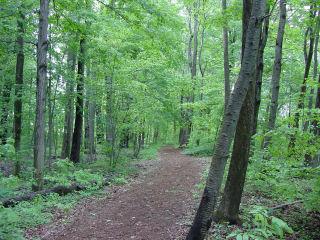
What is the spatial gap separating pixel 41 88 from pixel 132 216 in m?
4.31

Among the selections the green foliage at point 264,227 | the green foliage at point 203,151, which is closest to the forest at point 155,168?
the green foliage at point 264,227

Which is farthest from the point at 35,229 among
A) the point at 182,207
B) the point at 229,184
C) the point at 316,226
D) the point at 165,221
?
the point at 316,226

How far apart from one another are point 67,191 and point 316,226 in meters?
6.63

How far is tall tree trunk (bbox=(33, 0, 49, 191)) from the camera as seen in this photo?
6.20m

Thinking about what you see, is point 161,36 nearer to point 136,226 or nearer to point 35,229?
point 136,226

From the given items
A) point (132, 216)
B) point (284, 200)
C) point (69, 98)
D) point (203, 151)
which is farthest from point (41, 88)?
point (203, 151)

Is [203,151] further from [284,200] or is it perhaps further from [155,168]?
[284,200]

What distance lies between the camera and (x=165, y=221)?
5148 mm

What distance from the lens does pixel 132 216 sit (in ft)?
18.2

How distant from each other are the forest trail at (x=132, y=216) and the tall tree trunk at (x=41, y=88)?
5.42 feet

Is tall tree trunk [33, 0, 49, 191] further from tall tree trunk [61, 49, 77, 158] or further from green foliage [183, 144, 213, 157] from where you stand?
green foliage [183, 144, 213, 157]

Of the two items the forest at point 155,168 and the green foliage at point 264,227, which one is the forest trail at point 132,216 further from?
the green foliage at point 264,227

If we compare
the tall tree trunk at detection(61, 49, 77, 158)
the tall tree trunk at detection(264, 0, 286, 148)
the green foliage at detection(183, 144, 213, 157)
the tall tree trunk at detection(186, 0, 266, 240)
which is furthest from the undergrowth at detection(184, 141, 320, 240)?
the green foliage at detection(183, 144, 213, 157)

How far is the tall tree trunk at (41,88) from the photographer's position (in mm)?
6203
